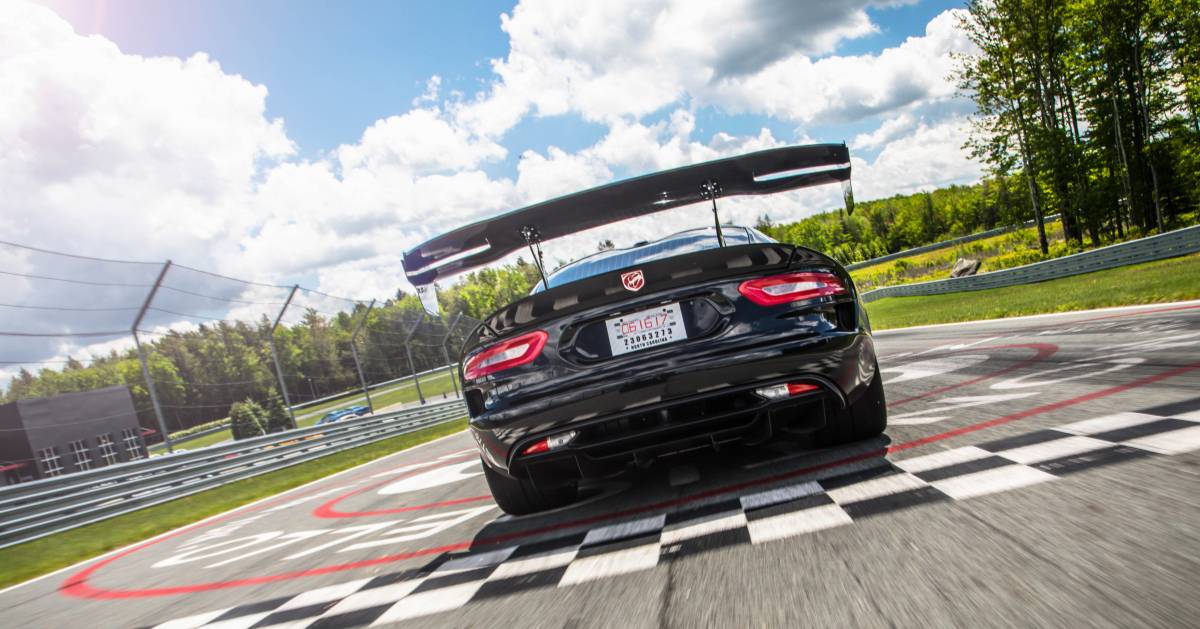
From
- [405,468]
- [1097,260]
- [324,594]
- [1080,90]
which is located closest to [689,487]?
[324,594]

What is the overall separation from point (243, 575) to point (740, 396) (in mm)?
2900

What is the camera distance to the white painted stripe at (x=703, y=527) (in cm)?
232

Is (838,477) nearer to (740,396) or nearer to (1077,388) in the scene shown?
(740,396)

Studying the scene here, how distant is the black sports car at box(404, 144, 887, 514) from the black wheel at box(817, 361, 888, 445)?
21 millimetres

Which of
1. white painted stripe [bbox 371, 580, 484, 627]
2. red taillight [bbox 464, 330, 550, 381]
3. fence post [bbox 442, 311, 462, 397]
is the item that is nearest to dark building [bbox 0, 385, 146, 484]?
fence post [bbox 442, 311, 462, 397]

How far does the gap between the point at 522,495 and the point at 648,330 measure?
113 cm

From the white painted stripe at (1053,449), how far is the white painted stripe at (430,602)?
83.3 inches

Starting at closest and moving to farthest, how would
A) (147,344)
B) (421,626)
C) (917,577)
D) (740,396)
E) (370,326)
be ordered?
(917,577) → (421,626) → (740,396) → (147,344) → (370,326)

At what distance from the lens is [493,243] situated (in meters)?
4.27

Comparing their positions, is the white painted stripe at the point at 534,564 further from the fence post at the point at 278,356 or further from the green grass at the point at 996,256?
the green grass at the point at 996,256

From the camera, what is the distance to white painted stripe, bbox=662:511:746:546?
2320 millimetres

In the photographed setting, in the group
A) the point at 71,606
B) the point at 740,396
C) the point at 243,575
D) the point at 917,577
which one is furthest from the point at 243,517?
the point at 917,577

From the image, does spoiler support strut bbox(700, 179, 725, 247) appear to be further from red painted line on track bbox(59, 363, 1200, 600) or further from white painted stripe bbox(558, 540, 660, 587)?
white painted stripe bbox(558, 540, 660, 587)

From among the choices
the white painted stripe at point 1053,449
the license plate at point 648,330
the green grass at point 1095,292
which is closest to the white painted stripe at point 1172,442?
the white painted stripe at point 1053,449
